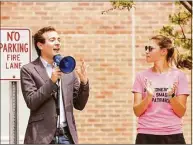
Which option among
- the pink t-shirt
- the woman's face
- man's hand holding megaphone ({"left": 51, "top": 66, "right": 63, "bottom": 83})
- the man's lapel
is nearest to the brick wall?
the woman's face

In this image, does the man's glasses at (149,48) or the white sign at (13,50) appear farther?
the white sign at (13,50)

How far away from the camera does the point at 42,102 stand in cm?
561

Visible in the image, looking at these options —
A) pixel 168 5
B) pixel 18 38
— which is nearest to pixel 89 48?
pixel 168 5

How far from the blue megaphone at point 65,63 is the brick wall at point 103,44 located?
18.2ft

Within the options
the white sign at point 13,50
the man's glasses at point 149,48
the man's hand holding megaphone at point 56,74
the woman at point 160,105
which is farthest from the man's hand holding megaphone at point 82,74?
the white sign at point 13,50

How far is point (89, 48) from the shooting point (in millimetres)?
11289

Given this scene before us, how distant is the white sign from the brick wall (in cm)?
416

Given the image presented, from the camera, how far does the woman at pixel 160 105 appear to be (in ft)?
19.4

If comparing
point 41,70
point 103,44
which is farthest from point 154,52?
point 103,44

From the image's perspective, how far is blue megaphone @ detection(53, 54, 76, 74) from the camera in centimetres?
559

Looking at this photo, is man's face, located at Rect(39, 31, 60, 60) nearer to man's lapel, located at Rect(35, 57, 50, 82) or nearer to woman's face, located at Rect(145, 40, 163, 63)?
man's lapel, located at Rect(35, 57, 50, 82)

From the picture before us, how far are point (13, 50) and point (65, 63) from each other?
5.20 ft

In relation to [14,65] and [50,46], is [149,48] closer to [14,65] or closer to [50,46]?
[50,46]

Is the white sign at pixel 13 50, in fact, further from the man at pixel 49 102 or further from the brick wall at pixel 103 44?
the brick wall at pixel 103 44
